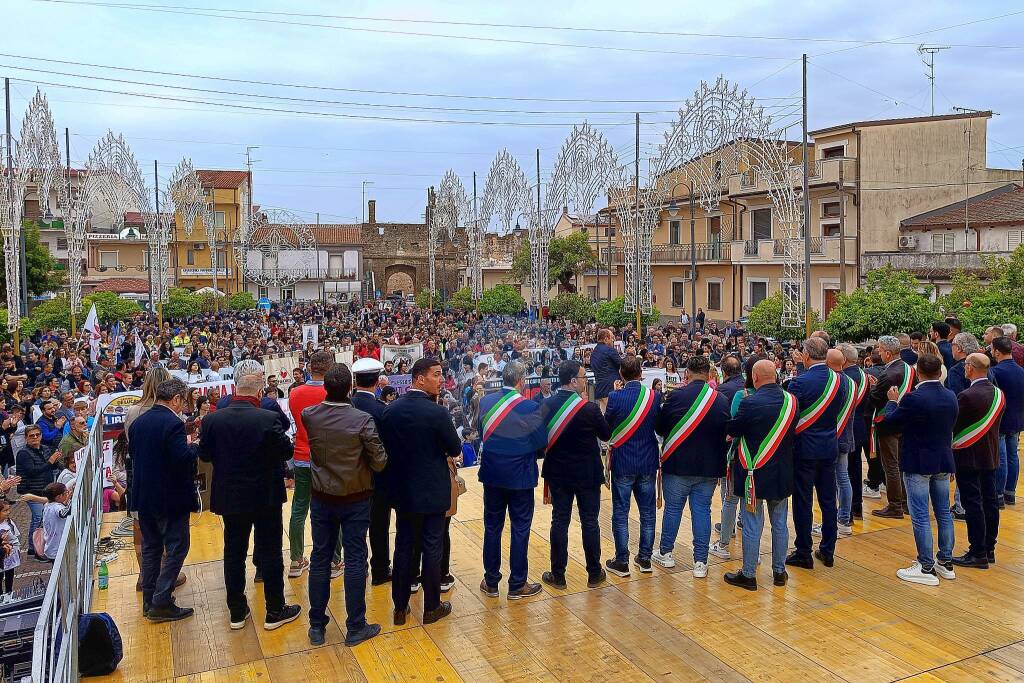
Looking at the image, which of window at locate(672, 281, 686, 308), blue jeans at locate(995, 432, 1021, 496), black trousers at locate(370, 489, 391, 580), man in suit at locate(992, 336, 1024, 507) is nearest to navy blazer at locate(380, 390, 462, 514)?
black trousers at locate(370, 489, 391, 580)

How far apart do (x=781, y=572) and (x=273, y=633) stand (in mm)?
3352

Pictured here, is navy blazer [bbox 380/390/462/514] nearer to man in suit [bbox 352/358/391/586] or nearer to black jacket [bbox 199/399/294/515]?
man in suit [bbox 352/358/391/586]

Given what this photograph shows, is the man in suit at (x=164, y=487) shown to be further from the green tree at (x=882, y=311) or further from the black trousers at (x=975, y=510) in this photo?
the green tree at (x=882, y=311)

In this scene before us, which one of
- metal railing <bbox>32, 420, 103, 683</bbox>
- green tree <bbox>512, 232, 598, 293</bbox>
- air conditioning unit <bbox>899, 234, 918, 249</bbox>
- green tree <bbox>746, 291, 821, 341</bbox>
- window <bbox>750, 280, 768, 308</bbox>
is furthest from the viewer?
green tree <bbox>512, 232, 598, 293</bbox>

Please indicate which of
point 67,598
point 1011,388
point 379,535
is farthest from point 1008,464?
point 67,598

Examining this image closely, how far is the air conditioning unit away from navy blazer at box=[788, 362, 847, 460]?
24.1 metres

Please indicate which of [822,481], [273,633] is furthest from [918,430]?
[273,633]

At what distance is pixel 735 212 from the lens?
108ft

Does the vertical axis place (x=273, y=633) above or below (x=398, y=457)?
below

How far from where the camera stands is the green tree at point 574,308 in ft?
83.5

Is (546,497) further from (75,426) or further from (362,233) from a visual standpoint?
(362,233)

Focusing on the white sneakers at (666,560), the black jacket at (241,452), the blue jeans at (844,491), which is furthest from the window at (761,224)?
the black jacket at (241,452)

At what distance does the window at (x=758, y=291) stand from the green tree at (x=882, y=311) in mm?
14945

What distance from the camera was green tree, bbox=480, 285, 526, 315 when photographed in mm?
28547
